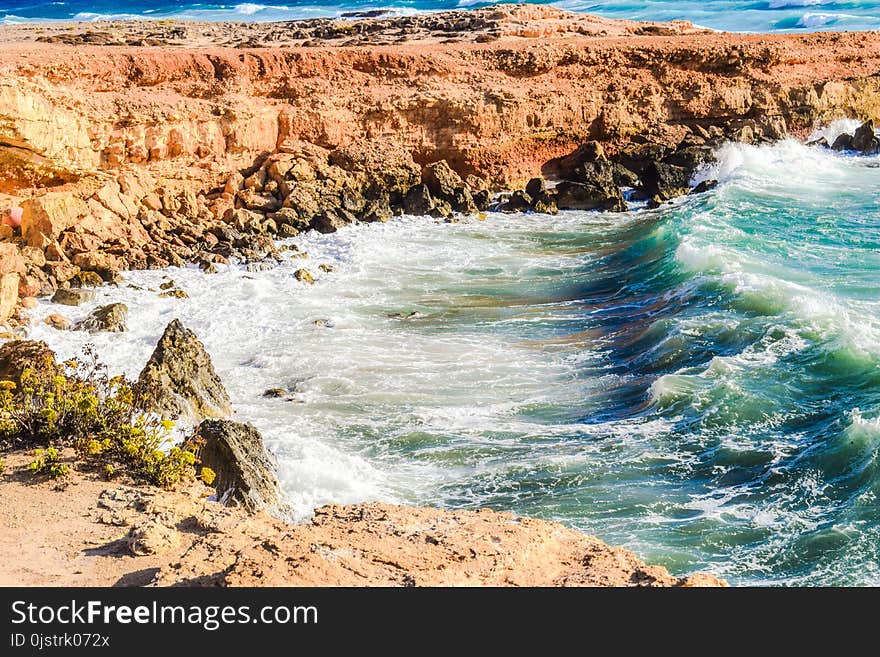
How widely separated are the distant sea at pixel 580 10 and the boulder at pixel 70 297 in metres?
33.5

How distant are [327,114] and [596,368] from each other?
13.4 m

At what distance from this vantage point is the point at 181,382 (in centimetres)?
1341

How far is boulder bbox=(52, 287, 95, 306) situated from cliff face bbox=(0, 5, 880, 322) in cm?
40

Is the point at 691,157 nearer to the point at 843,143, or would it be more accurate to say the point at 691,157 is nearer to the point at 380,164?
the point at 843,143

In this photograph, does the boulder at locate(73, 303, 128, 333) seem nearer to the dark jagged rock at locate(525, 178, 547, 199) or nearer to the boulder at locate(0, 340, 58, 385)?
the boulder at locate(0, 340, 58, 385)

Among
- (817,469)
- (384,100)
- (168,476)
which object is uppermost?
(384,100)

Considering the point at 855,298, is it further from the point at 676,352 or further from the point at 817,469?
the point at 817,469

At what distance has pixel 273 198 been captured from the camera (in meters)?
25.2

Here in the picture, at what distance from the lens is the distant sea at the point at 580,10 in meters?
50.6
